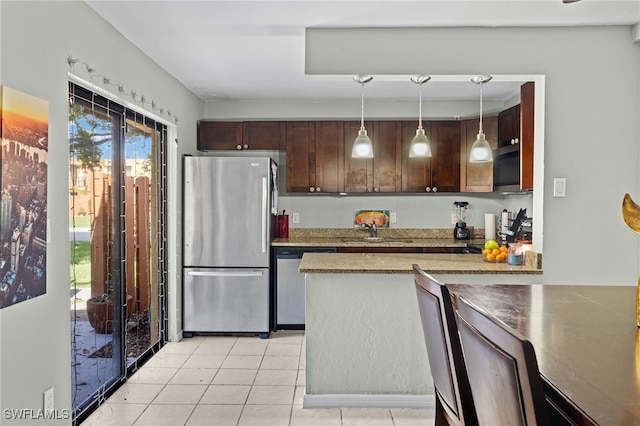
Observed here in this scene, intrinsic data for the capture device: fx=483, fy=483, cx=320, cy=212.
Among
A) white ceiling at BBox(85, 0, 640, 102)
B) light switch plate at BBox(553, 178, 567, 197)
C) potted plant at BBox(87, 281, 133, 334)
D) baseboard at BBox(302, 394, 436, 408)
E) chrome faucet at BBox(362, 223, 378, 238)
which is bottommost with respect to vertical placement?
baseboard at BBox(302, 394, 436, 408)

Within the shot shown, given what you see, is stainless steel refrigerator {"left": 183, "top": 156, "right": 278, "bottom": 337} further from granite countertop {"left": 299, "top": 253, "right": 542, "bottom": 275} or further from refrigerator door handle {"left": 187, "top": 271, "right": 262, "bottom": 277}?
granite countertop {"left": 299, "top": 253, "right": 542, "bottom": 275}

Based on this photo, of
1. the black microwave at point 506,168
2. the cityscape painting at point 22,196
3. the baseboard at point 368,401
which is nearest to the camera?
the cityscape painting at point 22,196

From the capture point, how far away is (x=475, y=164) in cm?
501

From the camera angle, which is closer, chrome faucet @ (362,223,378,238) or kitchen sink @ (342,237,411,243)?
kitchen sink @ (342,237,411,243)

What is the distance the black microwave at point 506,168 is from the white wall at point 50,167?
11.0 feet

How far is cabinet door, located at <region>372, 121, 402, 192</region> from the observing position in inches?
202

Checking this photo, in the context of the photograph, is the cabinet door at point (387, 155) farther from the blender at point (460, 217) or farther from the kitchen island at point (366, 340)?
the kitchen island at point (366, 340)

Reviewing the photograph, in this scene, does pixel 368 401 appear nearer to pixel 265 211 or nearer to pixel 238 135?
pixel 265 211

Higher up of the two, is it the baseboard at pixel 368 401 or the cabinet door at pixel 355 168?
the cabinet door at pixel 355 168

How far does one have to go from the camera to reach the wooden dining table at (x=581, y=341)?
96 cm

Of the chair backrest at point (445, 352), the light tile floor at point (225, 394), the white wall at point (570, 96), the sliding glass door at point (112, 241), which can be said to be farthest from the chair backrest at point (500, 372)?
the sliding glass door at point (112, 241)

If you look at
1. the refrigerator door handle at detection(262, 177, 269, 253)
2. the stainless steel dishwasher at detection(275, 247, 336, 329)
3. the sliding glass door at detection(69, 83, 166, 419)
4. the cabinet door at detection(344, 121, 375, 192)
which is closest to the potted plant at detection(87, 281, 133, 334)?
the sliding glass door at detection(69, 83, 166, 419)

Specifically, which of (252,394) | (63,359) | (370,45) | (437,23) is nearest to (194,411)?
(252,394)

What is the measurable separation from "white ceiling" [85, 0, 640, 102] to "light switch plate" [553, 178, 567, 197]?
973 mm
